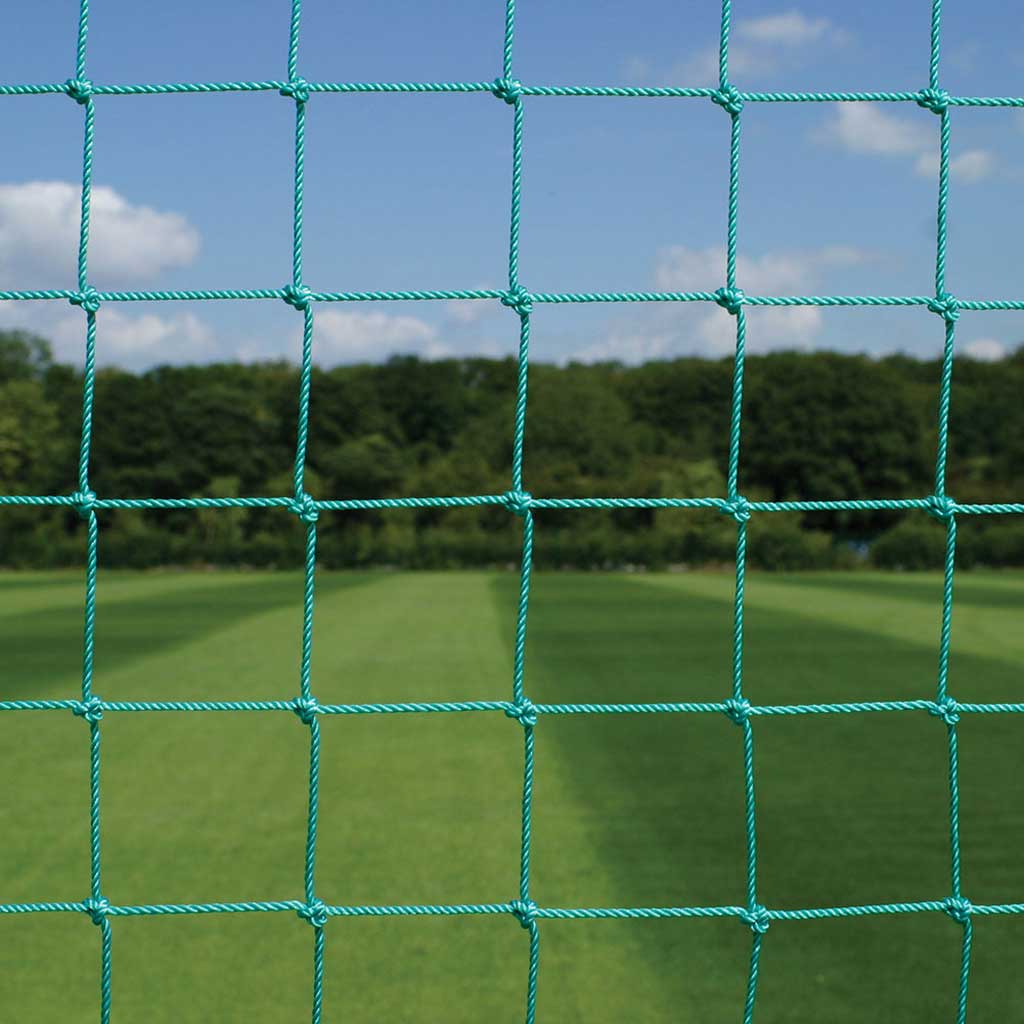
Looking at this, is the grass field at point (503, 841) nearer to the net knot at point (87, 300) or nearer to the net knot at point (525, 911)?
the net knot at point (525, 911)

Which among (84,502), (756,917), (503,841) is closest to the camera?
(84,502)

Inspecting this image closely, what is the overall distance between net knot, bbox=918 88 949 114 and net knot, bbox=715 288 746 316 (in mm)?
544

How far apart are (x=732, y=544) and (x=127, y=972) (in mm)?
40094

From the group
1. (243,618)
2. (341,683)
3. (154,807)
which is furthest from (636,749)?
(243,618)

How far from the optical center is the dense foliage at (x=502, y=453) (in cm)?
4778

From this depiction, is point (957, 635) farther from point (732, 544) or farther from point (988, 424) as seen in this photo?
point (988, 424)

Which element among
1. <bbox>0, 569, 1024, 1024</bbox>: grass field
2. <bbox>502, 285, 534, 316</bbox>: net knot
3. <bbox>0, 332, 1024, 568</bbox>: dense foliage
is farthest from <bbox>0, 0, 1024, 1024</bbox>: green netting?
<bbox>0, 332, 1024, 568</bbox>: dense foliage

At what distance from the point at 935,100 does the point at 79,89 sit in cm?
167

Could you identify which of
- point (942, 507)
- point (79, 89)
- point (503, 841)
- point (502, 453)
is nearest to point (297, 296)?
point (79, 89)

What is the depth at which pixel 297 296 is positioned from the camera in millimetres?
2498

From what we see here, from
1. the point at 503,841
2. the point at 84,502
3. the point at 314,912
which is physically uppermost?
the point at 84,502

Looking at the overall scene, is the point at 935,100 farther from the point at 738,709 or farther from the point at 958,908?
the point at 958,908

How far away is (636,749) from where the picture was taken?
936cm

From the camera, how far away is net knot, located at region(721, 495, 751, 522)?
2465mm
